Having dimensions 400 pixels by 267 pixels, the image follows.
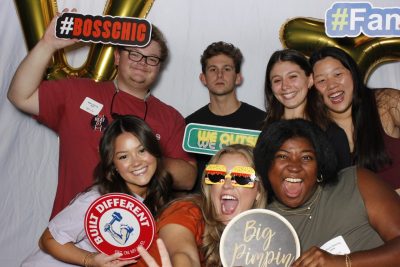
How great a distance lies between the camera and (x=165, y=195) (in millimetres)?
2535

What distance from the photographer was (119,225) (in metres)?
2.19

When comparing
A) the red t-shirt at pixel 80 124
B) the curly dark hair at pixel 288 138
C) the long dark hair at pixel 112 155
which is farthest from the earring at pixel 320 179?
the red t-shirt at pixel 80 124

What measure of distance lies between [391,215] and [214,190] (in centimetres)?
66

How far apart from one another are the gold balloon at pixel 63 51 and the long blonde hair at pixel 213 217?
1362 millimetres

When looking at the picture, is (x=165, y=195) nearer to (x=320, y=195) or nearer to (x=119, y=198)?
(x=119, y=198)

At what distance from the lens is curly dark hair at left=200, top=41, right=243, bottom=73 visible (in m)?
3.33

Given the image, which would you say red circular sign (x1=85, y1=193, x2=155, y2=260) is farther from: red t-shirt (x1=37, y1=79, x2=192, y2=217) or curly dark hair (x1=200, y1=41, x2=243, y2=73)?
curly dark hair (x1=200, y1=41, x2=243, y2=73)

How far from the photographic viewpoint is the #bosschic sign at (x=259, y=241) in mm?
1898

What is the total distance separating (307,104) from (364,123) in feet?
0.93

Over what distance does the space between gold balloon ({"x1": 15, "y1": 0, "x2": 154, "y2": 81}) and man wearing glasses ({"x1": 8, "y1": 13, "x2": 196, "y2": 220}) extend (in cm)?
28

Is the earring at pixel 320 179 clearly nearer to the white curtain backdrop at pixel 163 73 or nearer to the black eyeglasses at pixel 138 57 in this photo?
the black eyeglasses at pixel 138 57

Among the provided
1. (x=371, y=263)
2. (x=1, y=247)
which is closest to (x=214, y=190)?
(x=371, y=263)

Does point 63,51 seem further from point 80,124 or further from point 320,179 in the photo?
point 320,179

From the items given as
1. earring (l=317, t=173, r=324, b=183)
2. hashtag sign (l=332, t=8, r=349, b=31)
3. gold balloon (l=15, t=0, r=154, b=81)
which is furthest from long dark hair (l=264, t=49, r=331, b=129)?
gold balloon (l=15, t=0, r=154, b=81)
